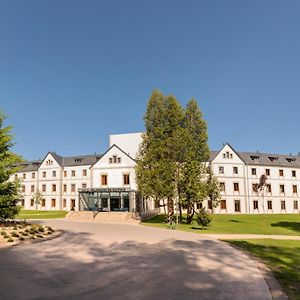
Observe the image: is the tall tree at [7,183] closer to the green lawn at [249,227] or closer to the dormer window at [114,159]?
the green lawn at [249,227]

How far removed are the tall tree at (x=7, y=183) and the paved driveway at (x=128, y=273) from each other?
927 cm

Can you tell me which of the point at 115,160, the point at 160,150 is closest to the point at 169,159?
the point at 160,150

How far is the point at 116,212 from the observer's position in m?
40.2

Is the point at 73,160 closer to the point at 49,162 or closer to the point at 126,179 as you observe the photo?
the point at 49,162

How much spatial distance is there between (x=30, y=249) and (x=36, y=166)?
53.8 meters

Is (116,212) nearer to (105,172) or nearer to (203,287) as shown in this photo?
(105,172)

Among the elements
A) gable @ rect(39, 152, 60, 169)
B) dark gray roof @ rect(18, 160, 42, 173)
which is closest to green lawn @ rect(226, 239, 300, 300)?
gable @ rect(39, 152, 60, 169)

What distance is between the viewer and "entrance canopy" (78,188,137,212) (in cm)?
4156

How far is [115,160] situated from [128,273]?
3597 centimetres

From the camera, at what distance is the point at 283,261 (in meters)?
11.7

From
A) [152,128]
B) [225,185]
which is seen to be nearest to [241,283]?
[152,128]

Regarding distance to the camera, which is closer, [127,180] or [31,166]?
[127,180]

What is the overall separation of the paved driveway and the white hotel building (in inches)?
1105

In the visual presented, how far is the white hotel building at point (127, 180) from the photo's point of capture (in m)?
43.4
